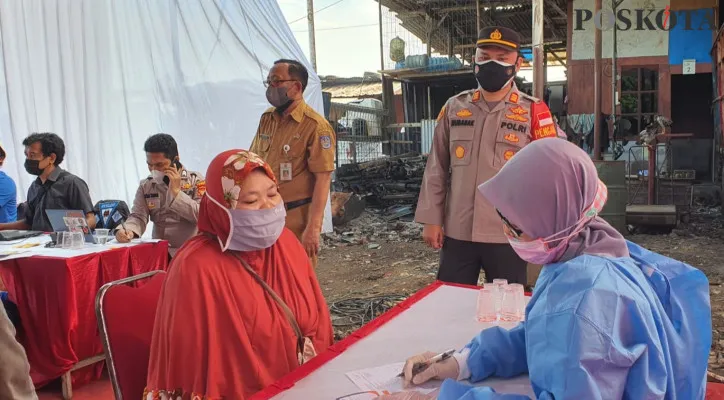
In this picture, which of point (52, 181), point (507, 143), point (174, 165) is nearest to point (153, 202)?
point (174, 165)

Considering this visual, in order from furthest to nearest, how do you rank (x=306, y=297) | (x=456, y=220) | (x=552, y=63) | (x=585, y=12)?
(x=552, y=63)
(x=585, y=12)
(x=456, y=220)
(x=306, y=297)

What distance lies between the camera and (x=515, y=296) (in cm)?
225

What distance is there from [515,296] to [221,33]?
6005mm

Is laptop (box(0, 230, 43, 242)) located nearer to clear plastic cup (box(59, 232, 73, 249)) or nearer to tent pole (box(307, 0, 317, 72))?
clear plastic cup (box(59, 232, 73, 249))

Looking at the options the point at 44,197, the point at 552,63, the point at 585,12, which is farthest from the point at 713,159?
the point at 44,197

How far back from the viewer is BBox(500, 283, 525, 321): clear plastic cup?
218 cm

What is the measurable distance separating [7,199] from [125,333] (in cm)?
410

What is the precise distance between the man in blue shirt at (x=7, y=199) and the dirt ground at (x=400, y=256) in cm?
300

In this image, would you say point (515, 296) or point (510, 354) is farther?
point (515, 296)

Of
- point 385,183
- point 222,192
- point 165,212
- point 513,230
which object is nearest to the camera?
point 513,230

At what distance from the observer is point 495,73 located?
312 centimetres

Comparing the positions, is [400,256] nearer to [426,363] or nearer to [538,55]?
[538,55]

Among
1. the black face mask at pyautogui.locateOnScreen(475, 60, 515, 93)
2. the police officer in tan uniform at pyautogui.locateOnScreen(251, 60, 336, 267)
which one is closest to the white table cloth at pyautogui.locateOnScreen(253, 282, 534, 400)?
the black face mask at pyautogui.locateOnScreen(475, 60, 515, 93)

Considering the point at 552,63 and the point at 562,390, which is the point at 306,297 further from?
the point at 552,63
